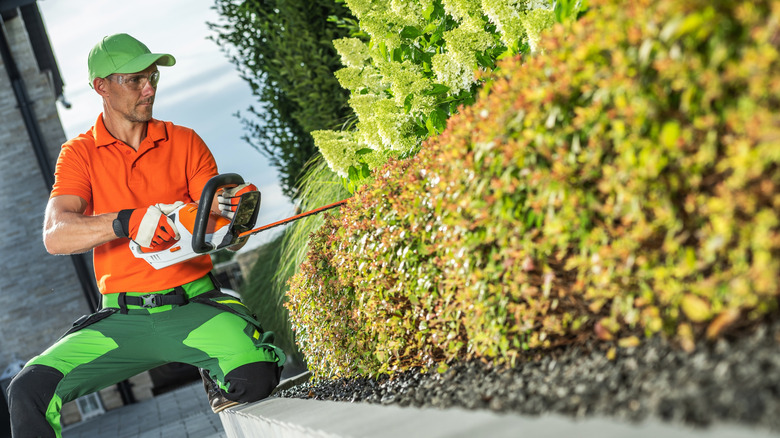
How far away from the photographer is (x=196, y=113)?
7.42 meters

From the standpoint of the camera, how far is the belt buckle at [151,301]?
3.58 metres

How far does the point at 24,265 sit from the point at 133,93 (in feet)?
23.1

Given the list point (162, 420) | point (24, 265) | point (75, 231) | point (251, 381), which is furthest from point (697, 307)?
point (24, 265)

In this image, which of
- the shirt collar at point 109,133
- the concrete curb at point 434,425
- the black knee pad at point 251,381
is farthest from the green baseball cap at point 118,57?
the concrete curb at point 434,425

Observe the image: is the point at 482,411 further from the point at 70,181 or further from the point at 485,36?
the point at 70,181

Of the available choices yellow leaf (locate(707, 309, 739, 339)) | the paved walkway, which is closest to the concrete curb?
yellow leaf (locate(707, 309, 739, 339))

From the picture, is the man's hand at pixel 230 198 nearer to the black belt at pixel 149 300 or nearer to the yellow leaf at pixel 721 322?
the black belt at pixel 149 300

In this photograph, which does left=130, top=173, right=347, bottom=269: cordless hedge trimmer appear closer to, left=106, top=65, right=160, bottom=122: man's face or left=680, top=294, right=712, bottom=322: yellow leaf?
left=106, top=65, right=160, bottom=122: man's face

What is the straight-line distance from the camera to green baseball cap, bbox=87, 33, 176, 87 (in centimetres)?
357

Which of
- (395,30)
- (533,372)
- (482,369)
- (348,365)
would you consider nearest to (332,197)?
(395,30)

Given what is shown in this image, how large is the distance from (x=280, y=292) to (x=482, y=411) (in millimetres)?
4814

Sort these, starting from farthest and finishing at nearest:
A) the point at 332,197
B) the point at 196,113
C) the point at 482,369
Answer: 1. the point at 196,113
2. the point at 332,197
3. the point at 482,369

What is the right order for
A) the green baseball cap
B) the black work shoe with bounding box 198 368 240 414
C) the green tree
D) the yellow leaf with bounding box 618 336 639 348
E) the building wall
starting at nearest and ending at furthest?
the yellow leaf with bounding box 618 336 639 348, the green baseball cap, the black work shoe with bounding box 198 368 240 414, the green tree, the building wall

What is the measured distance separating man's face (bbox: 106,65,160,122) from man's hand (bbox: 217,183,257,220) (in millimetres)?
737
